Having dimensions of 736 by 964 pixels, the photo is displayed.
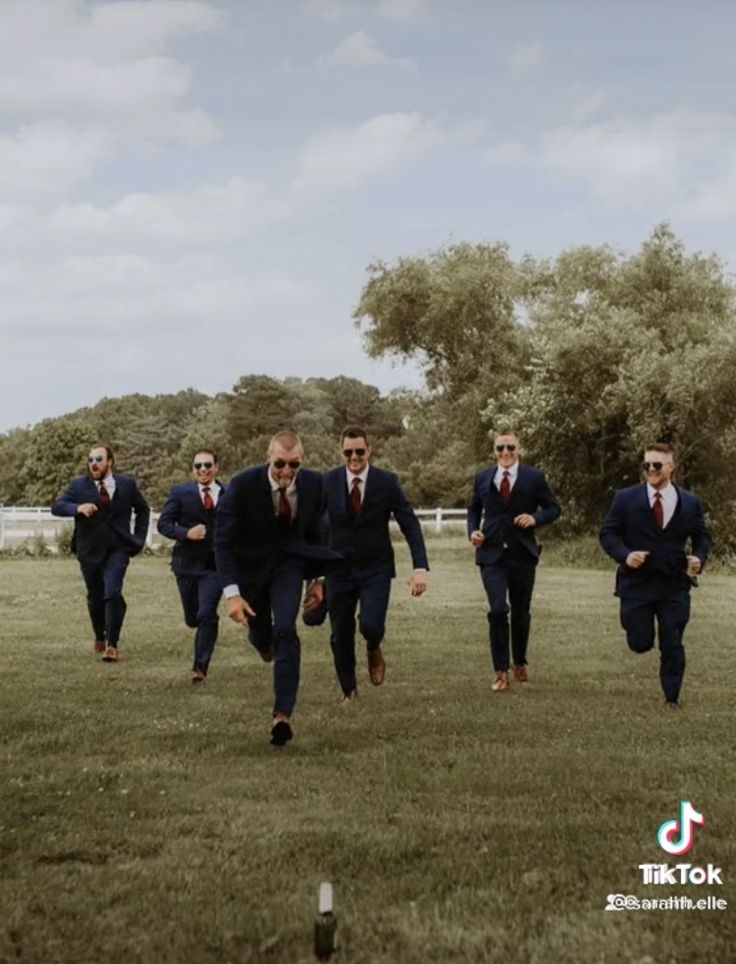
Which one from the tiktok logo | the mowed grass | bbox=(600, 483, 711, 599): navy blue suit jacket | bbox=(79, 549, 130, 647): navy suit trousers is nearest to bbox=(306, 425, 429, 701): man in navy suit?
the mowed grass

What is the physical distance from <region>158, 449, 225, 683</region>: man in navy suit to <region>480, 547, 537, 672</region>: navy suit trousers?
269 centimetres

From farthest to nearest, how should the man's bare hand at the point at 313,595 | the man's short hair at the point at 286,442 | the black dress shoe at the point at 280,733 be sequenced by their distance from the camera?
the man's bare hand at the point at 313,595, the man's short hair at the point at 286,442, the black dress shoe at the point at 280,733

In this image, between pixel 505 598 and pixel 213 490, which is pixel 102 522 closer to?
pixel 213 490

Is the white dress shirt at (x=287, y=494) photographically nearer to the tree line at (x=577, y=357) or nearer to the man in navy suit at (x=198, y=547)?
the man in navy suit at (x=198, y=547)

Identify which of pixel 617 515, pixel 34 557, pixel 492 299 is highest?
pixel 492 299

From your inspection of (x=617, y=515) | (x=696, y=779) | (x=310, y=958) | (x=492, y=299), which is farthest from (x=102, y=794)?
(x=492, y=299)

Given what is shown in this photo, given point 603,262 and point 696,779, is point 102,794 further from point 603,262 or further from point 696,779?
point 603,262

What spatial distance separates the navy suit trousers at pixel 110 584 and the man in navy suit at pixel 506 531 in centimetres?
408

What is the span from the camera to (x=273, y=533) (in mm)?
8594

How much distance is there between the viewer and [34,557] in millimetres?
34312

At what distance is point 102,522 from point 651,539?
6123 millimetres

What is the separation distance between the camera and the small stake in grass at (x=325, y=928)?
3.95 meters

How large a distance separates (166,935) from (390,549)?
5.75 metres

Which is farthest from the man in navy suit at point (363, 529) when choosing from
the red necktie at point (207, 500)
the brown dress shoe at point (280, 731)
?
the red necktie at point (207, 500)
